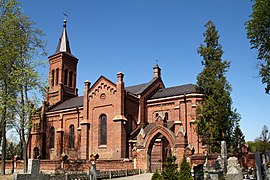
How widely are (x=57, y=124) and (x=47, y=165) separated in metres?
12.2

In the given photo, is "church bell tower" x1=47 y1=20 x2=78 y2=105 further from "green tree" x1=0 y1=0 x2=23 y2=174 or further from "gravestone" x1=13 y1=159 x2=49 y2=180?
"gravestone" x1=13 y1=159 x2=49 y2=180

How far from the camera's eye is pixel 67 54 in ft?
143

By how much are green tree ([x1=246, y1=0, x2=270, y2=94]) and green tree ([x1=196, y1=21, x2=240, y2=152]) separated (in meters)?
5.89

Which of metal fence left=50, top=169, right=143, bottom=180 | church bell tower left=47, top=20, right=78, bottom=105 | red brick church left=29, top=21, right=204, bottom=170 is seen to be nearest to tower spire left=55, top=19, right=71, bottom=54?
church bell tower left=47, top=20, right=78, bottom=105

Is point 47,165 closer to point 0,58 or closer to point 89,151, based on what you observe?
point 89,151

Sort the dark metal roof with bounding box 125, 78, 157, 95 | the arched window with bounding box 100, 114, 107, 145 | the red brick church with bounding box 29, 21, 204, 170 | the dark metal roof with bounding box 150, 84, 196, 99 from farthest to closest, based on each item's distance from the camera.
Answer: the dark metal roof with bounding box 125, 78, 157, 95, the dark metal roof with bounding box 150, 84, 196, 99, the arched window with bounding box 100, 114, 107, 145, the red brick church with bounding box 29, 21, 204, 170

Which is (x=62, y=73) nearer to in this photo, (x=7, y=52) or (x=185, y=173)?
(x=7, y=52)

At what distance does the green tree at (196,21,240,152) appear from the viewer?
76.3 ft

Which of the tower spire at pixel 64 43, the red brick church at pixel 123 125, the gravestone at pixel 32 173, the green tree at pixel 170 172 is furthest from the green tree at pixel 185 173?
the tower spire at pixel 64 43

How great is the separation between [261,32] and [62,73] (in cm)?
3198

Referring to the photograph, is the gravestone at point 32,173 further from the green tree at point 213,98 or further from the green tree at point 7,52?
the green tree at point 213,98

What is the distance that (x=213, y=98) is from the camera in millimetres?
24156

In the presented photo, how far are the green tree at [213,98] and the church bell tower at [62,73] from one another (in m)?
24.2

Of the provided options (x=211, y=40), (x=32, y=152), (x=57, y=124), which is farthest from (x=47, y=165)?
(x=211, y=40)
